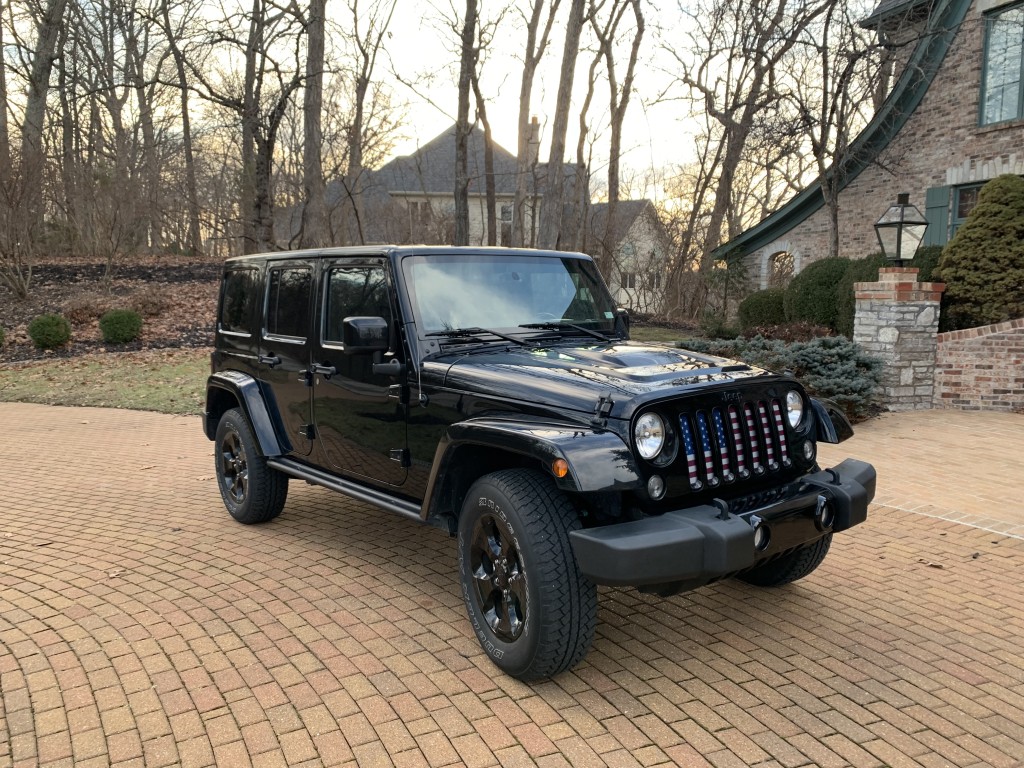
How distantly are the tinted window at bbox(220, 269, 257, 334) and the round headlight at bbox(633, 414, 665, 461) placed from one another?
11.1 feet

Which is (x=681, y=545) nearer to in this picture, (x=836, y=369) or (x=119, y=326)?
(x=836, y=369)

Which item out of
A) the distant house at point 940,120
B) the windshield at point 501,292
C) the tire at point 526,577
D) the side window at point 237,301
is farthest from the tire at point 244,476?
the distant house at point 940,120

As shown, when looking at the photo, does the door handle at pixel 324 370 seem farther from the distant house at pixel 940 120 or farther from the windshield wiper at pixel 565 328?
the distant house at pixel 940 120

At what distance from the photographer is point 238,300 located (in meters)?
5.83

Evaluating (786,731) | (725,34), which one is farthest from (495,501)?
(725,34)

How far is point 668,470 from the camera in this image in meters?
3.23

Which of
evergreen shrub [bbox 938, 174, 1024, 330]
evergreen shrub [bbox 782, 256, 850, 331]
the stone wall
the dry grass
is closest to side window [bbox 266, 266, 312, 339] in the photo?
the dry grass

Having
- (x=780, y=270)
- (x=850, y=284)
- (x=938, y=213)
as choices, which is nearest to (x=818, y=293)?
(x=850, y=284)

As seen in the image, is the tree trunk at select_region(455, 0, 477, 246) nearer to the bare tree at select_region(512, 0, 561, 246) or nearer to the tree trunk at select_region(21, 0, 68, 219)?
the bare tree at select_region(512, 0, 561, 246)

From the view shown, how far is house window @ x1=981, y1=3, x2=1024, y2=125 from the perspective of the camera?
14.2m

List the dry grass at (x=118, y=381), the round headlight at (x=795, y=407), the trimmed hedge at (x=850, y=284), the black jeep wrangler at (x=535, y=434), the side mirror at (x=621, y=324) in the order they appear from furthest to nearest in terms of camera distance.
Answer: the trimmed hedge at (x=850, y=284) → the dry grass at (x=118, y=381) → the side mirror at (x=621, y=324) → the round headlight at (x=795, y=407) → the black jeep wrangler at (x=535, y=434)

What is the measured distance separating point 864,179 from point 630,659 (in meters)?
16.5

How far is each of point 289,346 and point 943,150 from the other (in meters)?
15.1

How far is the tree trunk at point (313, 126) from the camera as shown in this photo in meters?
18.2
